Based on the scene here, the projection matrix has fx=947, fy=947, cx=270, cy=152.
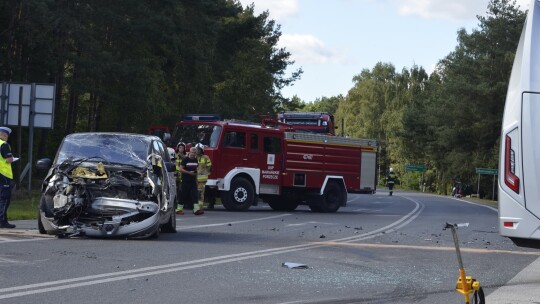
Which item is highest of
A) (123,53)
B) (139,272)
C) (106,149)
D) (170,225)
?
(123,53)

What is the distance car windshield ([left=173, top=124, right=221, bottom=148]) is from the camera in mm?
26453

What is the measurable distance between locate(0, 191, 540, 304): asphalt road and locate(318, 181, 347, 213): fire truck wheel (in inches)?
428

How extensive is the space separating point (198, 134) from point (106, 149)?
457 inches

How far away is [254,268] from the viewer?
1162 cm

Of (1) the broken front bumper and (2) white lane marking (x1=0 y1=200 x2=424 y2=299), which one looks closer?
(2) white lane marking (x1=0 y1=200 x2=424 y2=299)

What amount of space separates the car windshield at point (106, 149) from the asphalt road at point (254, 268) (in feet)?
4.30

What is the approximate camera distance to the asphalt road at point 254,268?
9344mm

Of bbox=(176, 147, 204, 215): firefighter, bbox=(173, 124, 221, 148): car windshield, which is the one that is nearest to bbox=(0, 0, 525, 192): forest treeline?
bbox=(173, 124, 221, 148): car windshield

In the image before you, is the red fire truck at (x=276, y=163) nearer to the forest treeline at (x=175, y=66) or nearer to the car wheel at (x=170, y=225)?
the car wheel at (x=170, y=225)

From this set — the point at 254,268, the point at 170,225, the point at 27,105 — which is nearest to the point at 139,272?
the point at 254,268

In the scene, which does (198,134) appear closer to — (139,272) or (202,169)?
(202,169)

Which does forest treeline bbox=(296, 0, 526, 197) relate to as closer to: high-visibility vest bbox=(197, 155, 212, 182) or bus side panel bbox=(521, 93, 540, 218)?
high-visibility vest bbox=(197, 155, 212, 182)

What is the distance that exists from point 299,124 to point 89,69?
8.50 metres

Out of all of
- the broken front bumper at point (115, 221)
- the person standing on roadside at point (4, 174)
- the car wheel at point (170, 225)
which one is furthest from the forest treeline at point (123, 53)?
the broken front bumper at point (115, 221)
